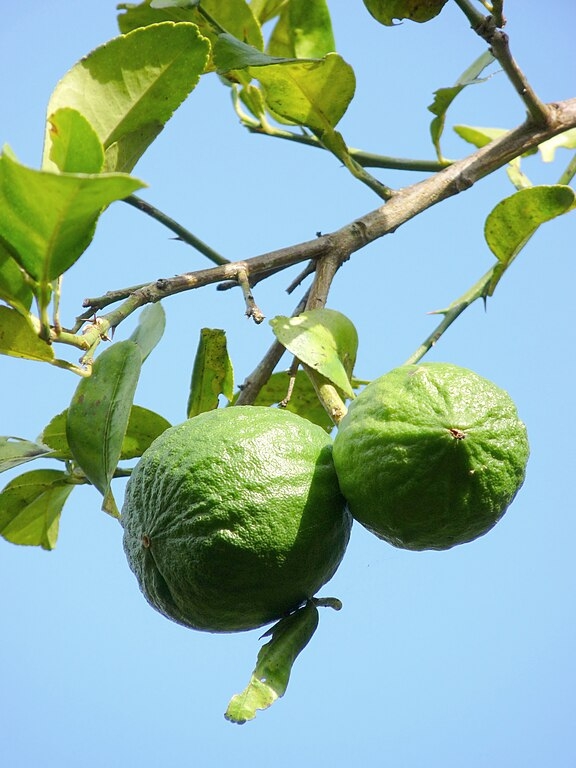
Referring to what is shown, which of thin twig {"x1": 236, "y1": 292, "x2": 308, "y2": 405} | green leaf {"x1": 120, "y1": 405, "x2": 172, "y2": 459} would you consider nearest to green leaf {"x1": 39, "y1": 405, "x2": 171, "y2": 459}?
green leaf {"x1": 120, "y1": 405, "x2": 172, "y2": 459}

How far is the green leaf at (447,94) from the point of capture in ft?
5.13

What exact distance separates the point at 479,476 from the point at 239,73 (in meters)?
0.91

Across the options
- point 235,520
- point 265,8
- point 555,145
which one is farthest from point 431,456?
point 555,145

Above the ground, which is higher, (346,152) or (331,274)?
(346,152)

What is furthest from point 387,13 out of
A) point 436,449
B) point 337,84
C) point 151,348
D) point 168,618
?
point 168,618

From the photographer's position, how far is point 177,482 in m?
1.00

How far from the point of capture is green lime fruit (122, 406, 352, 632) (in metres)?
0.97

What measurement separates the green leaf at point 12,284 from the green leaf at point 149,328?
178 millimetres

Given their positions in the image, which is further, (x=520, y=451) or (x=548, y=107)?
(x=548, y=107)

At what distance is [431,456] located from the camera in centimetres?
94

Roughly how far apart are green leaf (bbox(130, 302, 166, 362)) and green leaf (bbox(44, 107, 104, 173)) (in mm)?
272

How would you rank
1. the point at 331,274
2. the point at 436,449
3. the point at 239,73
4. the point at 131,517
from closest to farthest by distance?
1. the point at 436,449
2. the point at 131,517
3. the point at 331,274
4. the point at 239,73

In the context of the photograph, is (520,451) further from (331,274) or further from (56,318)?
(56,318)

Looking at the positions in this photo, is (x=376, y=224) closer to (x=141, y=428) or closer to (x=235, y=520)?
(x=141, y=428)
